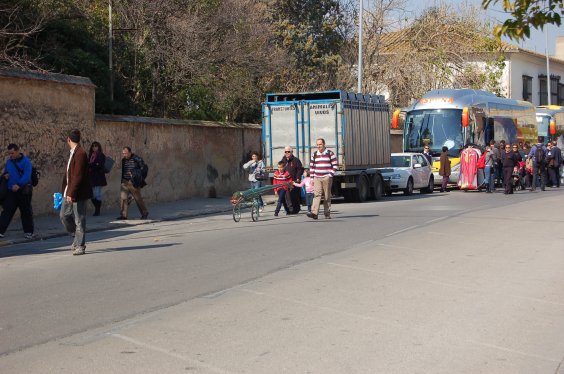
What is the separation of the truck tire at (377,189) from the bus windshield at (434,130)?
6036 mm

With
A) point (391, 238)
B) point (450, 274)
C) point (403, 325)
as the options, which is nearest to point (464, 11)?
point (391, 238)

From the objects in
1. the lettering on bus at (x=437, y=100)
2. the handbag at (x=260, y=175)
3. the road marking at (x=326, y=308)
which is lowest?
the road marking at (x=326, y=308)

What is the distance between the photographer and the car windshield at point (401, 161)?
3109cm

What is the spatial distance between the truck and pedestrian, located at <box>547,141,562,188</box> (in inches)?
404

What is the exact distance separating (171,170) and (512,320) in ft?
59.7

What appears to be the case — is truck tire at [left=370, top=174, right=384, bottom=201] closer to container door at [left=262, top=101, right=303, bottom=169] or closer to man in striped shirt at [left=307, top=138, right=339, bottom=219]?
container door at [left=262, top=101, right=303, bottom=169]

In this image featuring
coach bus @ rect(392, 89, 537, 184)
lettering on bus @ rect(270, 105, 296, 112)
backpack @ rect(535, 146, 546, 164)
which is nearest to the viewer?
lettering on bus @ rect(270, 105, 296, 112)

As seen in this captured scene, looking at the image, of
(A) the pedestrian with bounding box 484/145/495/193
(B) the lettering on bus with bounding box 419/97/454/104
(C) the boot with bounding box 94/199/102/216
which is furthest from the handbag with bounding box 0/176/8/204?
(B) the lettering on bus with bounding box 419/97/454/104

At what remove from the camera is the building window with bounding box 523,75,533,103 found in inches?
2557

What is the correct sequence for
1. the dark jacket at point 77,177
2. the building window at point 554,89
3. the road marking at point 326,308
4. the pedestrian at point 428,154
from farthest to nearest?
the building window at point 554,89 < the pedestrian at point 428,154 < the dark jacket at point 77,177 < the road marking at point 326,308

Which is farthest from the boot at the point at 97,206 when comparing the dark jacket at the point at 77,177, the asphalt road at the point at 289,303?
the dark jacket at the point at 77,177

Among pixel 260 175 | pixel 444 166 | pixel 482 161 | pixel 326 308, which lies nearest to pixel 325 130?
pixel 260 175

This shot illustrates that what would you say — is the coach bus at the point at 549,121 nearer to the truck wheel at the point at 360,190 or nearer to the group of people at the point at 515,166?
the group of people at the point at 515,166

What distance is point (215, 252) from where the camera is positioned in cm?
1341
